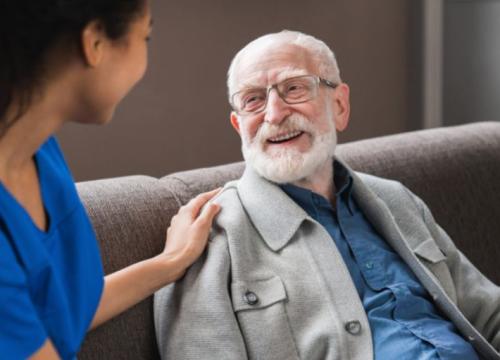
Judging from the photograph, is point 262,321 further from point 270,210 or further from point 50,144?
point 50,144

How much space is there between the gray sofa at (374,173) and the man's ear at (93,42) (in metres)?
0.86

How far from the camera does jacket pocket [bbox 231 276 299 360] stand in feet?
5.90

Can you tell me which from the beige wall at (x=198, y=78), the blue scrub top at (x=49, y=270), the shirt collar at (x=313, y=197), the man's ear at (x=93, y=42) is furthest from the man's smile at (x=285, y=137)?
the beige wall at (x=198, y=78)

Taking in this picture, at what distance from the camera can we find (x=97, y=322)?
162 centimetres

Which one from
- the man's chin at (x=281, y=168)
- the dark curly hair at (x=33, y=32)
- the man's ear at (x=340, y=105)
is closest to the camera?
the dark curly hair at (x=33, y=32)

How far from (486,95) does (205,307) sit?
2477mm

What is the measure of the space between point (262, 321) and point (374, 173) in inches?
27.3

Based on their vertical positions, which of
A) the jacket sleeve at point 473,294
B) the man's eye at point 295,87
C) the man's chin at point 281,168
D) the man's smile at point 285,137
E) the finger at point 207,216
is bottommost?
the jacket sleeve at point 473,294

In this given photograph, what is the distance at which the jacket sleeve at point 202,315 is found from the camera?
176cm

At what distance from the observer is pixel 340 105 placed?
2145 mm

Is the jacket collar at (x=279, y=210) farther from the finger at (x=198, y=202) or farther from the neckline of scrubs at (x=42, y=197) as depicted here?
the neckline of scrubs at (x=42, y=197)

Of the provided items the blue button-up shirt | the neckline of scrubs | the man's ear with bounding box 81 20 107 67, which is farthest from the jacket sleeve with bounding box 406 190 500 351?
the man's ear with bounding box 81 20 107 67

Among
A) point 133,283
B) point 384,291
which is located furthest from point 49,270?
point 384,291

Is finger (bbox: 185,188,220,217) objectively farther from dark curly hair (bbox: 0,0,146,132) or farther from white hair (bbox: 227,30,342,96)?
dark curly hair (bbox: 0,0,146,132)
